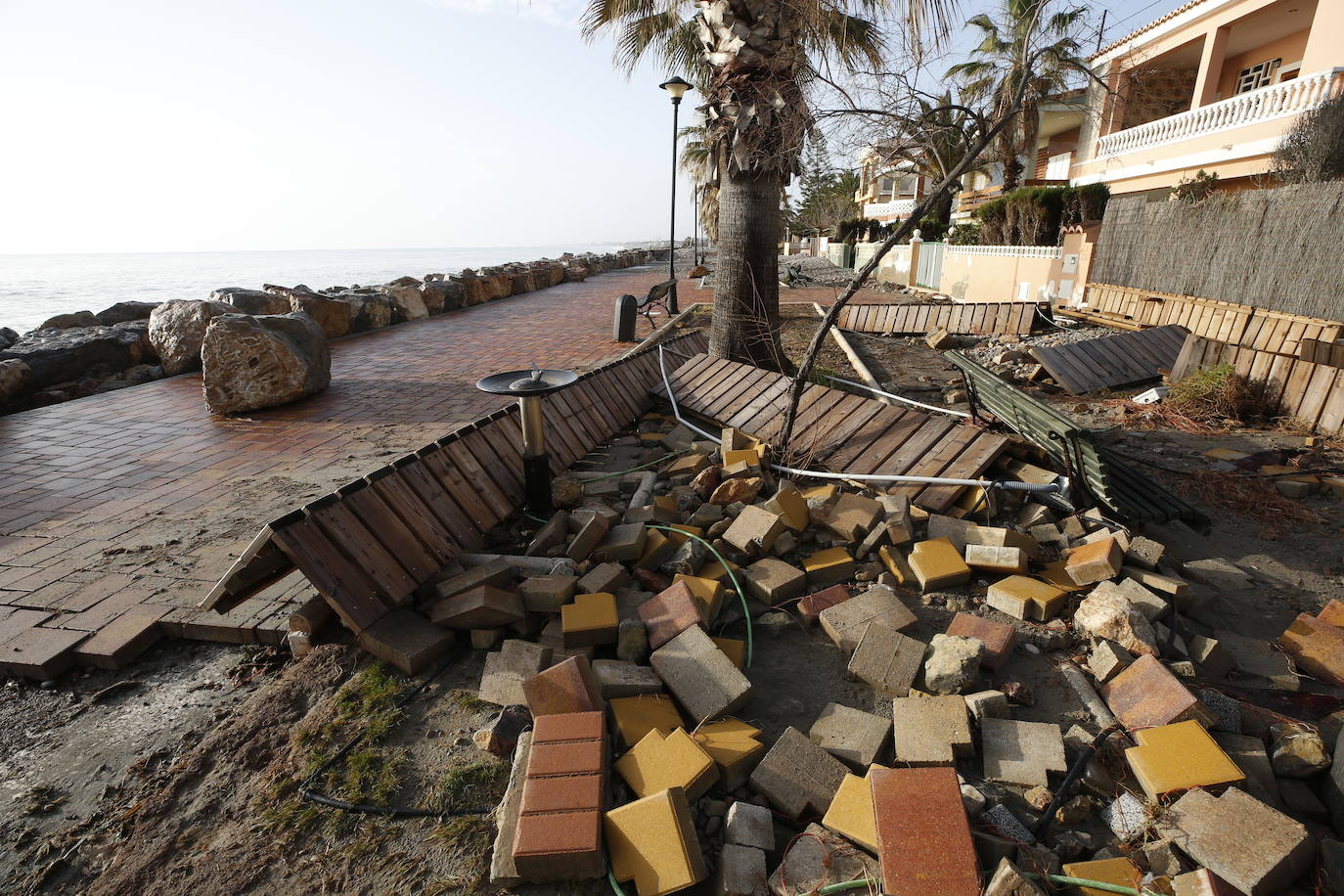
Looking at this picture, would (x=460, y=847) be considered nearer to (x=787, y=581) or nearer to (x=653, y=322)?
(x=787, y=581)

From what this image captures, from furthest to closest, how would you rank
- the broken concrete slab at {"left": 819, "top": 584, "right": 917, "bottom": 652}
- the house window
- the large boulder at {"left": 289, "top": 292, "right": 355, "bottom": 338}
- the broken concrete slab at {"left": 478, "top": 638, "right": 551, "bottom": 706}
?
1. the house window
2. the large boulder at {"left": 289, "top": 292, "right": 355, "bottom": 338}
3. the broken concrete slab at {"left": 819, "top": 584, "right": 917, "bottom": 652}
4. the broken concrete slab at {"left": 478, "top": 638, "right": 551, "bottom": 706}

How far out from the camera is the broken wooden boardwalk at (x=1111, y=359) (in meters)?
7.69

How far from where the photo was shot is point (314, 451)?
5.40 meters

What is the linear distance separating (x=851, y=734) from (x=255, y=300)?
33.1 ft

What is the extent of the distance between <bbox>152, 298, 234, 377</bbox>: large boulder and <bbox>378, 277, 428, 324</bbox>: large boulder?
4312mm

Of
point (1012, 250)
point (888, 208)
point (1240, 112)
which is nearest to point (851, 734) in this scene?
point (1012, 250)

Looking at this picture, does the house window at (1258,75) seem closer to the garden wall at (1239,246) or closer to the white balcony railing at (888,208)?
the garden wall at (1239,246)

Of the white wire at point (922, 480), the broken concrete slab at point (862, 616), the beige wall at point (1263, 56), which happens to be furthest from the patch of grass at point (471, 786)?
the beige wall at point (1263, 56)

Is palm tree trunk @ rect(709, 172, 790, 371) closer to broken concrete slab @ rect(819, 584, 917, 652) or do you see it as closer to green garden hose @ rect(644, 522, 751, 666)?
green garden hose @ rect(644, 522, 751, 666)

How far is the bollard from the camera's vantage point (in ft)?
33.4

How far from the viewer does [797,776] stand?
6.98 feet

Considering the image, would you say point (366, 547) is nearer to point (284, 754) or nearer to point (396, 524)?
point (396, 524)

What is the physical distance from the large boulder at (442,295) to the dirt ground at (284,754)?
459 inches

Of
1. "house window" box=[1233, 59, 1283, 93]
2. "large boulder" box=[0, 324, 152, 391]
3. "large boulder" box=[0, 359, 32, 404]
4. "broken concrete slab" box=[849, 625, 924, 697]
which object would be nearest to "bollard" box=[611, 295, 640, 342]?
"large boulder" box=[0, 324, 152, 391]
